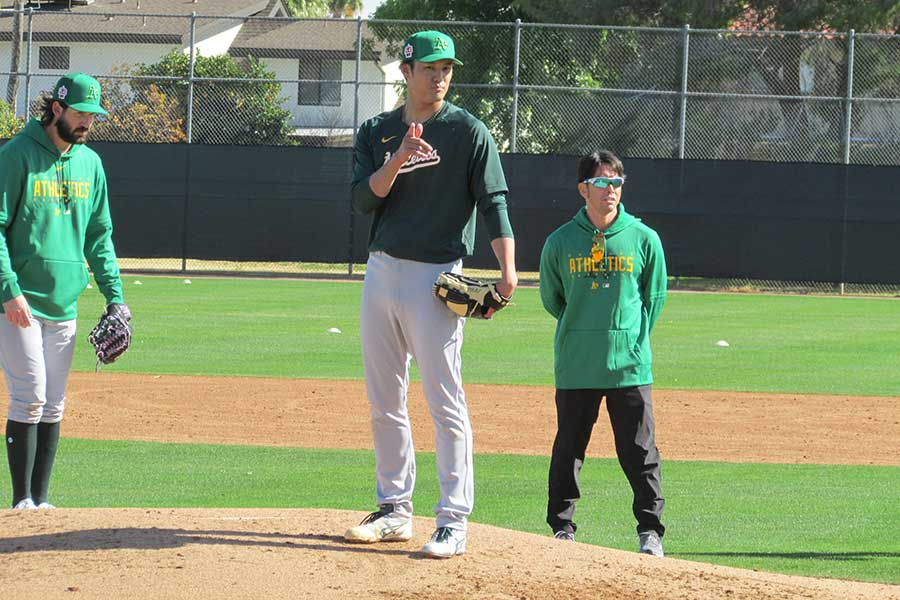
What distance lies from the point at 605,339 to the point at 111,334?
2.37 meters

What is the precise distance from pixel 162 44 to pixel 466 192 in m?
39.4

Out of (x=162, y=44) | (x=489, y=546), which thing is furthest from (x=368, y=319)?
(x=162, y=44)

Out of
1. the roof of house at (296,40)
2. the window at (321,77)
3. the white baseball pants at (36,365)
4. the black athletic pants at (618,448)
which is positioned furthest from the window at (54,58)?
the black athletic pants at (618,448)

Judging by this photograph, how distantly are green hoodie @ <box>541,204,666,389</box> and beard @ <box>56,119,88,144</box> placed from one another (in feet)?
7.28

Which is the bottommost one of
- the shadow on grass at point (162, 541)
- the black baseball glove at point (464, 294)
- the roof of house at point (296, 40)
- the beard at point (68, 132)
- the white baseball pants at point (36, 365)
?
the shadow on grass at point (162, 541)

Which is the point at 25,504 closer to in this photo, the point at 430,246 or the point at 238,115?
the point at 430,246

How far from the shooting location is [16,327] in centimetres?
600

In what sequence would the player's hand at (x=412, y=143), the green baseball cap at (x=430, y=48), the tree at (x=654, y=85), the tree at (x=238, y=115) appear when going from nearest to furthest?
the player's hand at (x=412, y=143) < the green baseball cap at (x=430, y=48) < the tree at (x=654, y=85) < the tree at (x=238, y=115)

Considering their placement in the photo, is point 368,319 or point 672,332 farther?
point 672,332

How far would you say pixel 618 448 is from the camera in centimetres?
607

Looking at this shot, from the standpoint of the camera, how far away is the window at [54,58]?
42.8m

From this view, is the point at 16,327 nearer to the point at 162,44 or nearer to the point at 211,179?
the point at 211,179

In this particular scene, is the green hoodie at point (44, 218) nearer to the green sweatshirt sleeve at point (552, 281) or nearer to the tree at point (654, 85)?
the green sweatshirt sleeve at point (552, 281)

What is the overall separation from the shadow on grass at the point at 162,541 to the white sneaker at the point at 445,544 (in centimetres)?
11
